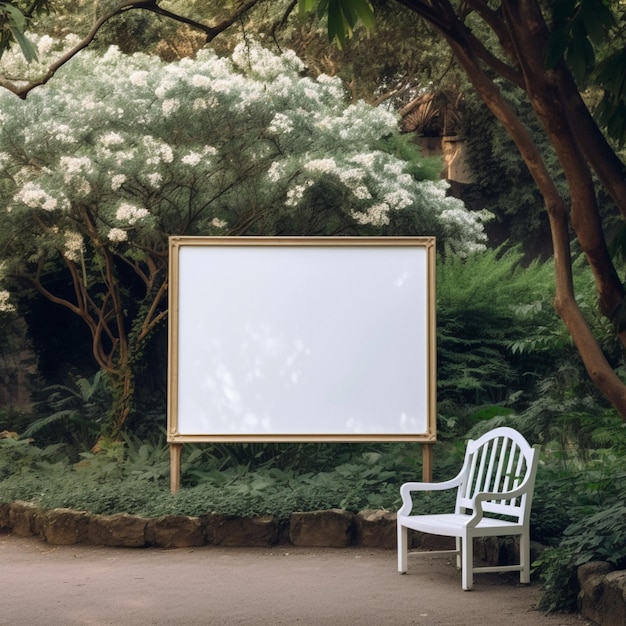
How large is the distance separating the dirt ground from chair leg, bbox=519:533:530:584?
0.12 meters

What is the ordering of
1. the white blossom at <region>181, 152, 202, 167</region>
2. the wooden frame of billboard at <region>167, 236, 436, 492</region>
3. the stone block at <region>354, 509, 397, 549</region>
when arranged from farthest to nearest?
the white blossom at <region>181, 152, 202, 167</region> < the wooden frame of billboard at <region>167, 236, 436, 492</region> < the stone block at <region>354, 509, 397, 549</region>

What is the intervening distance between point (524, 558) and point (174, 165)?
6.04 meters

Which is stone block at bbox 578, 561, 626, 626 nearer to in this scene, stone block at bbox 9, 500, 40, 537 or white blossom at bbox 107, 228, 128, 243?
stone block at bbox 9, 500, 40, 537

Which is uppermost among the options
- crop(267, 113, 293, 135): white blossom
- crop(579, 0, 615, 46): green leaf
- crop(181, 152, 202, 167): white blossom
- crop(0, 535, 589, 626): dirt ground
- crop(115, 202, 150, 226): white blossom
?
crop(267, 113, 293, 135): white blossom

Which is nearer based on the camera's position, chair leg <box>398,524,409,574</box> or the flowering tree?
chair leg <box>398,524,409,574</box>

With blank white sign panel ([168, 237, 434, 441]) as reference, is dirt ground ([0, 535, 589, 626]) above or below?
below

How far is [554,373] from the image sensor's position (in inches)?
473

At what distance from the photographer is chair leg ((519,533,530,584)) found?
6316mm

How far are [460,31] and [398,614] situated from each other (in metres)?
3.20

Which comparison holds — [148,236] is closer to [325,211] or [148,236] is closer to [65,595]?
[325,211]

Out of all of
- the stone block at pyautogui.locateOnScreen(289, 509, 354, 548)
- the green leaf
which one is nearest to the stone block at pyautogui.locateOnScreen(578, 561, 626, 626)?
the stone block at pyautogui.locateOnScreen(289, 509, 354, 548)

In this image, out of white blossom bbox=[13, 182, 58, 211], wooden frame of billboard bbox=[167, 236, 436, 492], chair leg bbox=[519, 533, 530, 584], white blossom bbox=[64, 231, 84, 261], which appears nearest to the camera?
chair leg bbox=[519, 533, 530, 584]

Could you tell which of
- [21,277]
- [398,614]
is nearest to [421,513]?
[398,614]

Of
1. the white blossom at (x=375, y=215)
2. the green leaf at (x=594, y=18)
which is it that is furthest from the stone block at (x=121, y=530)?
the green leaf at (x=594, y=18)
